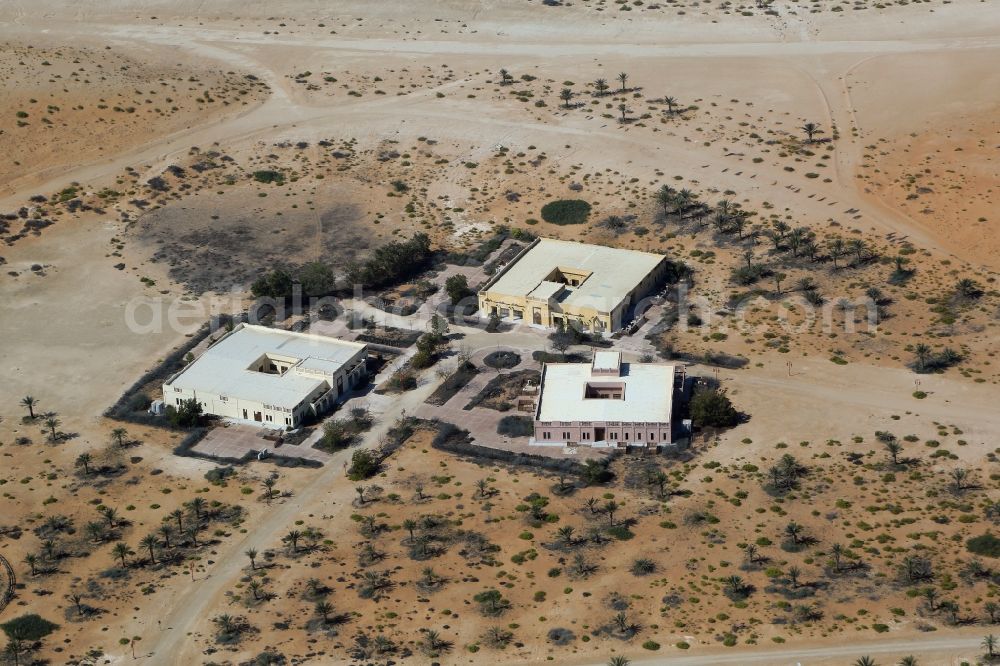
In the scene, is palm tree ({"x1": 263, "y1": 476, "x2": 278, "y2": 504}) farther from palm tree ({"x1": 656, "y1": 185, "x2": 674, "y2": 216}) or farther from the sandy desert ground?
palm tree ({"x1": 656, "y1": 185, "x2": 674, "y2": 216})

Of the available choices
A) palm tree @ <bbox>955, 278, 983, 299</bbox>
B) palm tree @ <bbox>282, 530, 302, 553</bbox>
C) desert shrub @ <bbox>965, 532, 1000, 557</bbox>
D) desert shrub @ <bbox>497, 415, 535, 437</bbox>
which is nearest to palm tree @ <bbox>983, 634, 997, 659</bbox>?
desert shrub @ <bbox>965, 532, 1000, 557</bbox>

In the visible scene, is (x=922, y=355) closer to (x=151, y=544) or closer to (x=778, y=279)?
(x=778, y=279)

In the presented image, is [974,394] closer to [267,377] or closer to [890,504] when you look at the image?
[890,504]

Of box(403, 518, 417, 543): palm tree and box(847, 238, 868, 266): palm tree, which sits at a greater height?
box(847, 238, 868, 266): palm tree

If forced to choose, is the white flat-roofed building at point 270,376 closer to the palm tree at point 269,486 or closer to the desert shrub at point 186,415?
the desert shrub at point 186,415

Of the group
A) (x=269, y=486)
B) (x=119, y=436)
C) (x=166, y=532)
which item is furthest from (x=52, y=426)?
(x=269, y=486)

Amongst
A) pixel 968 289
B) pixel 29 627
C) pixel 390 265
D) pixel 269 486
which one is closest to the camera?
pixel 29 627
